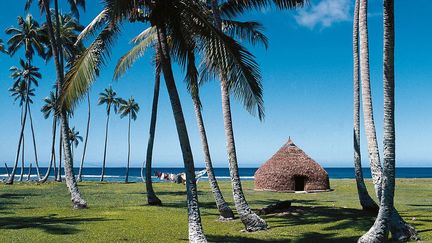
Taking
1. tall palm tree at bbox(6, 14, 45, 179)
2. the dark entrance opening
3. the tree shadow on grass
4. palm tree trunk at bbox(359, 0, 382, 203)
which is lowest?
the tree shadow on grass

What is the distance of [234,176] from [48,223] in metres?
7.03

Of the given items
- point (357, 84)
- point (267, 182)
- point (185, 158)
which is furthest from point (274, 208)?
point (267, 182)

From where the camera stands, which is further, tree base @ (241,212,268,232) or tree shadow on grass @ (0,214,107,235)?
tree shadow on grass @ (0,214,107,235)

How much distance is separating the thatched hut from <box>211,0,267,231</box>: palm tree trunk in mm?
19413

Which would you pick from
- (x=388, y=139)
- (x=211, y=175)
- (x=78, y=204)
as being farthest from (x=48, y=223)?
(x=388, y=139)

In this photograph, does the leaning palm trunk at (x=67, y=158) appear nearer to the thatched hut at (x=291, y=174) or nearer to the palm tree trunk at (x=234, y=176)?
the palm tree trunk at (x=234, y=176)

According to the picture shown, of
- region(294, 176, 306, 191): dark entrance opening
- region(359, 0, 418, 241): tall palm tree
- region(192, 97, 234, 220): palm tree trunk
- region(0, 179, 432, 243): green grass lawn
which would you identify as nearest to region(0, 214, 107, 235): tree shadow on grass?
region(0, 179, 432, 243): green grass lawn

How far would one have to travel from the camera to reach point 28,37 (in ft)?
145

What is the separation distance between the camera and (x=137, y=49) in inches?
927

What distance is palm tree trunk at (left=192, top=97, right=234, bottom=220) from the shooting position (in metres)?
17.1

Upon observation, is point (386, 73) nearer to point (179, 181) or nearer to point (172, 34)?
point (172, 34)

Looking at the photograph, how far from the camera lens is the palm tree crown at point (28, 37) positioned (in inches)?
1743

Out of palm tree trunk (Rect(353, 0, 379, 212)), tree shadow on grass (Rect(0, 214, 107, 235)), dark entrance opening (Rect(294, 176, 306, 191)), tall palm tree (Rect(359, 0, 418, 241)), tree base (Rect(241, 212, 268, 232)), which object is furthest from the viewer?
dark entrance opening (Rect(294, 176, 306, 191))

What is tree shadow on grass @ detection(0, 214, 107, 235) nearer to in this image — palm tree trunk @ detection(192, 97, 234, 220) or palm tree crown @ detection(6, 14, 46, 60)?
palm tree trunk @ detection(192, 97, 234, 220)
